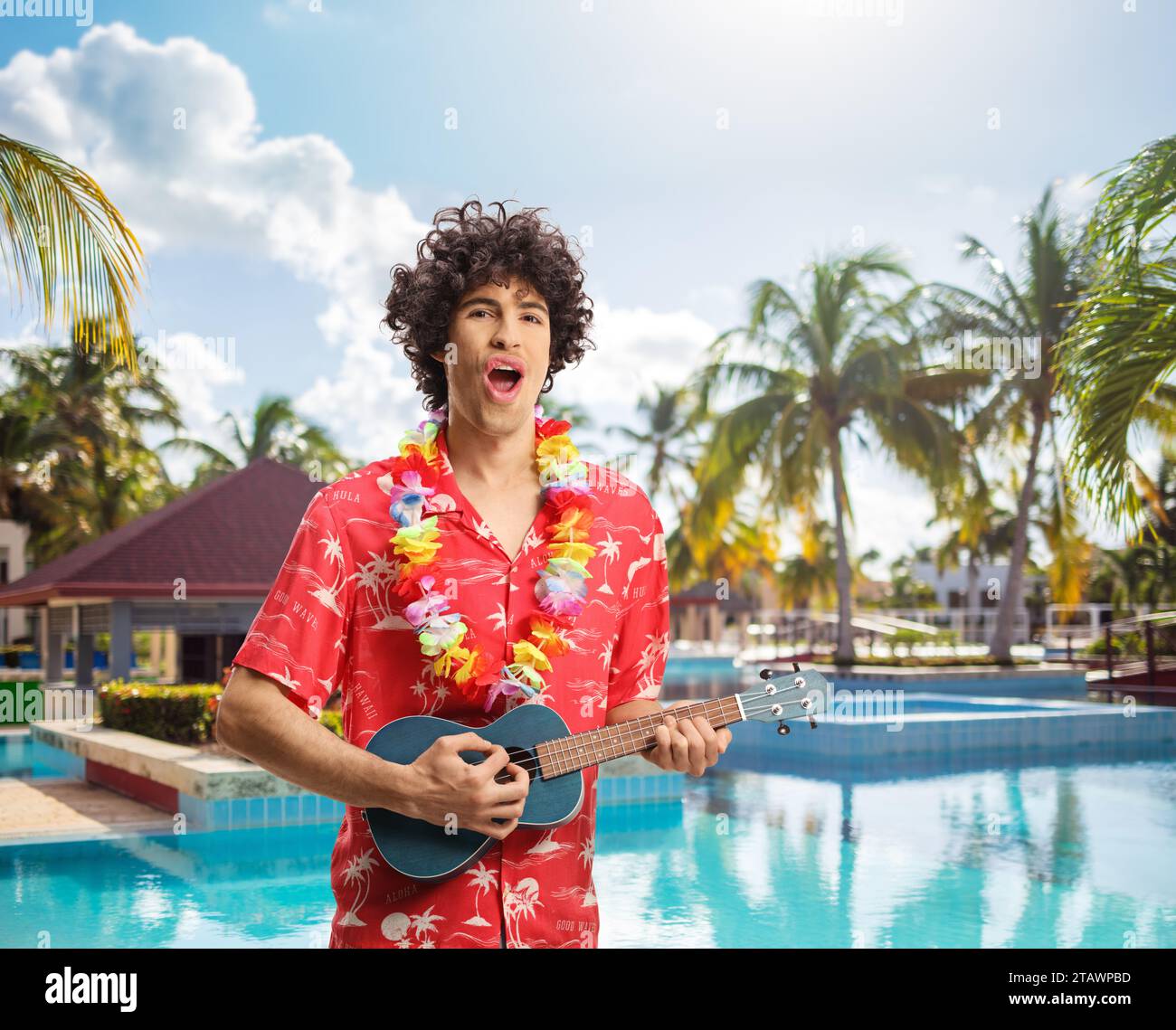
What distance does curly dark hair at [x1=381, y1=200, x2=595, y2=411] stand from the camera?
2.03 metres

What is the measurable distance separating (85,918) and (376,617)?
17.7ft

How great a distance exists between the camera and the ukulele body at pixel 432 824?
1.78 meters

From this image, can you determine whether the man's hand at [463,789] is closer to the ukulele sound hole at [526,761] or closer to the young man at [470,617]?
the young man at [470,617]

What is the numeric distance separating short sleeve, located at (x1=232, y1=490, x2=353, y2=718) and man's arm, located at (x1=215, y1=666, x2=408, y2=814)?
0.11 ft

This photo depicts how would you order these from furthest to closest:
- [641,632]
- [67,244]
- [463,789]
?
[67,244] → [641,632] → [463,789]

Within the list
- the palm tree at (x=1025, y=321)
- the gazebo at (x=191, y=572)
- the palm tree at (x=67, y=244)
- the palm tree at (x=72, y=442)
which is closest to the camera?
the palm tree at (x=67, y=244)

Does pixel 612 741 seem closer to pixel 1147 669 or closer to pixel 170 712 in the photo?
pixel 170 712

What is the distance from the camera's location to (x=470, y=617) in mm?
1925

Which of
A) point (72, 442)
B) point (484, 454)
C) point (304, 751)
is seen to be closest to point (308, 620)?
point (304, 751)

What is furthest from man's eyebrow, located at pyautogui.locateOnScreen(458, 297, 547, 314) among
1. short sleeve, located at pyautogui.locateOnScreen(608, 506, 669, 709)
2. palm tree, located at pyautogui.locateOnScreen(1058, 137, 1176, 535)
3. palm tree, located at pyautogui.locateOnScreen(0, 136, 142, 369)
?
palm tree, located at pyautogui.locateOnScreen(1058, 137, 1176, 535)

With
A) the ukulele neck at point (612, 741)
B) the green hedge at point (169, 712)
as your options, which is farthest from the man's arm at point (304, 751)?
the green hedge at point (169, 712)

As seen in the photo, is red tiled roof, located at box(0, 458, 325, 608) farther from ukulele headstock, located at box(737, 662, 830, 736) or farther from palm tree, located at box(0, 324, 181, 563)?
Result: ukulele headstock, located at box(737, 662, 830, 736)

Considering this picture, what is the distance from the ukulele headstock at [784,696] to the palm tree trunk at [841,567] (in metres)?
19.7

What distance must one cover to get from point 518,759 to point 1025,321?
68.1ft
